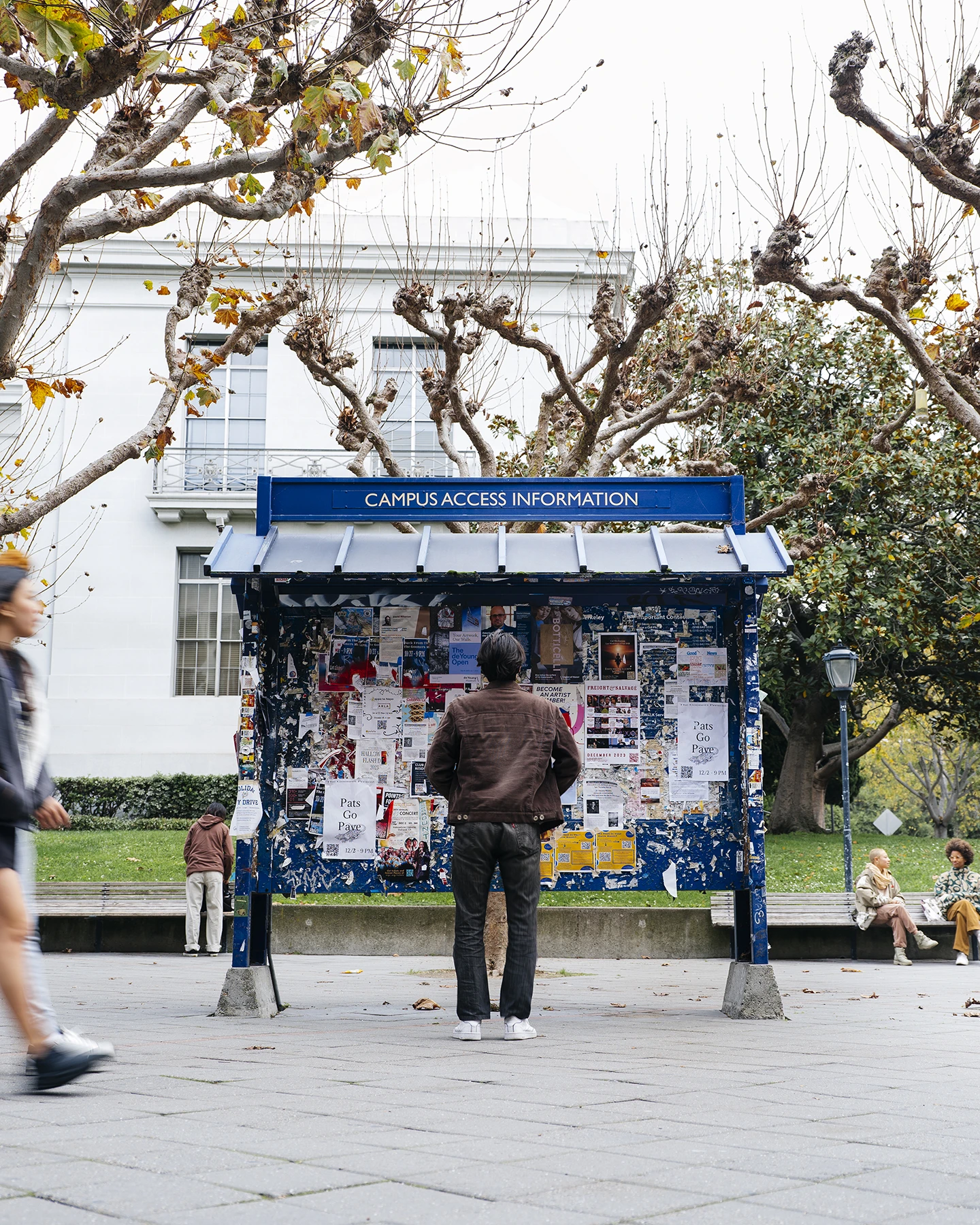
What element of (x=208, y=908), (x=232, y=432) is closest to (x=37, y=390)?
(x=208, y=908)

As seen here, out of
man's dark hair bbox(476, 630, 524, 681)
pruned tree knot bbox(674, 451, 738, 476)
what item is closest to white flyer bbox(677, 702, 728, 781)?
man's dark hair bbox(476, 630, 524, 681)

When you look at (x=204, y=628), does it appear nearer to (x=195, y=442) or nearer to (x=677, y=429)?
(x=195, y=442)

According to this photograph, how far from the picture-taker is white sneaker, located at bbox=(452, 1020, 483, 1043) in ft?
20.8

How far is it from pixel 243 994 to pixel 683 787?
292 cm

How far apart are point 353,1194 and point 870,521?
2171 cm

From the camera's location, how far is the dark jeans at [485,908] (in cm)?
634

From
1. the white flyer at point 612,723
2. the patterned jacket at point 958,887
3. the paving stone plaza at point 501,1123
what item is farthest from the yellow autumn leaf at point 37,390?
the patterned jacket at point 958,887

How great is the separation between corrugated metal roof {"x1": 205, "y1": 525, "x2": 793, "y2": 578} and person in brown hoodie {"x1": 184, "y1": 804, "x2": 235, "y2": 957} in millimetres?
6931

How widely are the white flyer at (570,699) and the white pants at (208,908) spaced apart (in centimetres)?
720

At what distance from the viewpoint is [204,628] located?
2731 centimetres

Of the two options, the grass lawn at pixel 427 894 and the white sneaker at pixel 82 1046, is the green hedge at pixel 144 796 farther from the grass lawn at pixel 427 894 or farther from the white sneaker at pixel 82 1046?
the white sneaker at pixel 82 1046

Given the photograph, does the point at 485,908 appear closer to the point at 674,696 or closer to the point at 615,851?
the point at 615,851

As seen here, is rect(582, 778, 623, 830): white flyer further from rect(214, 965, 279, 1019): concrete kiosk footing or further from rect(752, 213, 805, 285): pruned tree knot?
rect(752, 213, 805, 285): pruned tree knot

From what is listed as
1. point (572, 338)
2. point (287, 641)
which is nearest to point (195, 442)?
point (572, 338)
